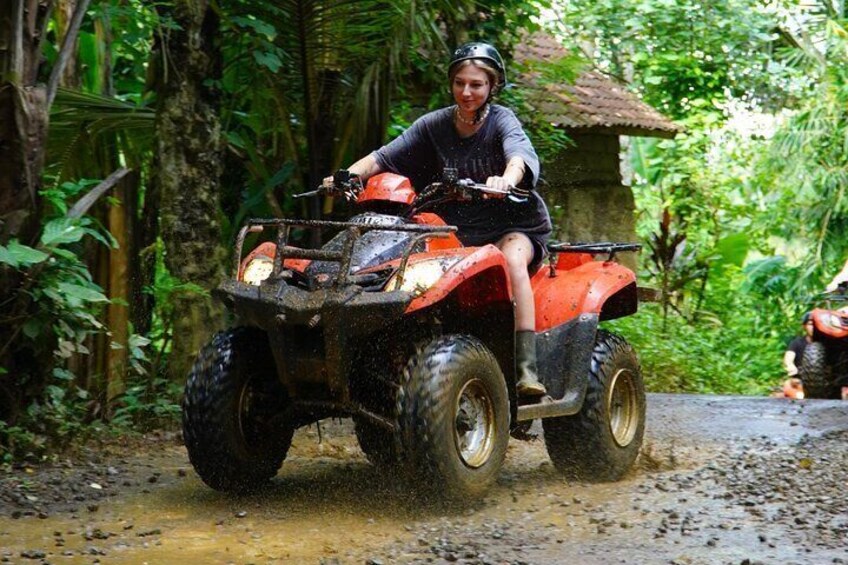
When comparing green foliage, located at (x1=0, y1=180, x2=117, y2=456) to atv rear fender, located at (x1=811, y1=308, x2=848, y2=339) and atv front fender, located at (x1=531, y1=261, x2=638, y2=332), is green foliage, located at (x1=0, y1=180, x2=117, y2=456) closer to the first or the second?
atv front fender, located at (x1=531, y1=261, x2=638, y2=332)

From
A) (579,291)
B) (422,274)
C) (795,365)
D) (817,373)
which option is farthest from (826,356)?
(422,274)

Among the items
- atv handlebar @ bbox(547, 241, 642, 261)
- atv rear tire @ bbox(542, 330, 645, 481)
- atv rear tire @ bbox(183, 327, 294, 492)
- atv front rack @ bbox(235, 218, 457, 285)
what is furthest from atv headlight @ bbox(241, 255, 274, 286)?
atv rear tire @ bbox(542, 330, 645, 481)

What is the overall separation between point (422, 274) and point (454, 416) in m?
0.60

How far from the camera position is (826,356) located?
13.3m

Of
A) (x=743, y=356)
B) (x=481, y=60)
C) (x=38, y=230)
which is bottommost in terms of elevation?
(x=743, y=356)

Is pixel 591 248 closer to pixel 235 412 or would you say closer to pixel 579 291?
pixel 579 291

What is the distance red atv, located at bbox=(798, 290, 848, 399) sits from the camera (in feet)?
43.5

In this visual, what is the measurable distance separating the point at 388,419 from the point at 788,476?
2.29m

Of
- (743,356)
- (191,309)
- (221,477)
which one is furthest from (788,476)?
(743,356)

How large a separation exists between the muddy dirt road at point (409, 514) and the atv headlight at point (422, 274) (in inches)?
37.6

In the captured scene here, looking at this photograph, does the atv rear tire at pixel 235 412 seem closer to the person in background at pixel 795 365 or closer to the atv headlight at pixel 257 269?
the atv headlight at pixel 257 269

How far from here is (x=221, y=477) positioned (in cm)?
591

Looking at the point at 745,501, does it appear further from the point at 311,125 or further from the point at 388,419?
the point at 311,125

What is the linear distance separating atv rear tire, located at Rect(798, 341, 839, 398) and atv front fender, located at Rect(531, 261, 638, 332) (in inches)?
261
